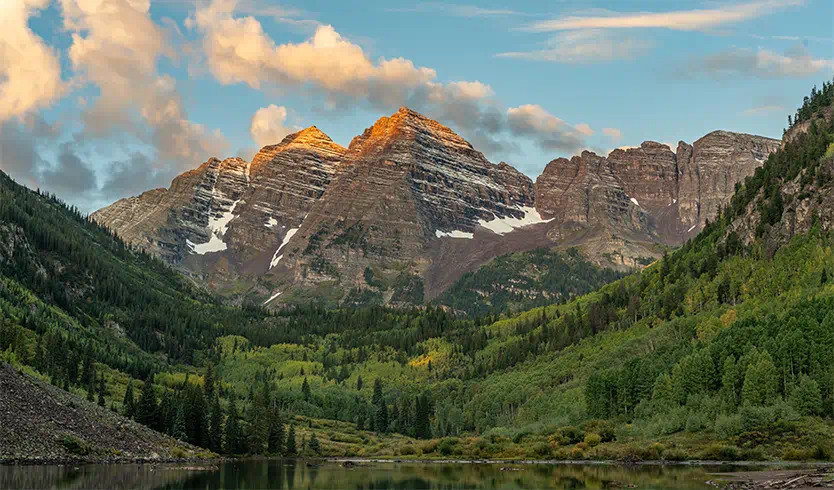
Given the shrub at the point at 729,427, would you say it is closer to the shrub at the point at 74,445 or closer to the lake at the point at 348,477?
the lake at the point at 348,477

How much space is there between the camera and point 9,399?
172750 millimetres

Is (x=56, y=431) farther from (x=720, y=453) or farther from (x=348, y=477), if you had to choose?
(x=720, y=453)

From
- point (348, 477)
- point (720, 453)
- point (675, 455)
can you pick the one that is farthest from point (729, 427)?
point (348, 477)

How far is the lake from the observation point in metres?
140

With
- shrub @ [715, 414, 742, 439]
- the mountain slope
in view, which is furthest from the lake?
shrub @ [715, 414, 742, 439]

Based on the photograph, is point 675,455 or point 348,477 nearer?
point 348,477

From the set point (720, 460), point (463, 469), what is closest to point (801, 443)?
point (720, 460)

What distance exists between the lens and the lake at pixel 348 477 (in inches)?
5492

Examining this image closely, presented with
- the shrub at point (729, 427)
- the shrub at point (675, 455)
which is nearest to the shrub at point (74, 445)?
the shrub at point (675, 455)

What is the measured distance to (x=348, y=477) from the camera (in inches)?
6703

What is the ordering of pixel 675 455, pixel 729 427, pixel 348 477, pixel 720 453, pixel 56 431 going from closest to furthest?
1. pixel 348 477
2. pixel 56 431
3. pixel 720 453
4. pixel 675 455
5. pixel 729 427

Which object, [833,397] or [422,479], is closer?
[422,479]

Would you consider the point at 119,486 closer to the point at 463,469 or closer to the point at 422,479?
the point at 422,479

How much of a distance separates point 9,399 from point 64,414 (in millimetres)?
12425
